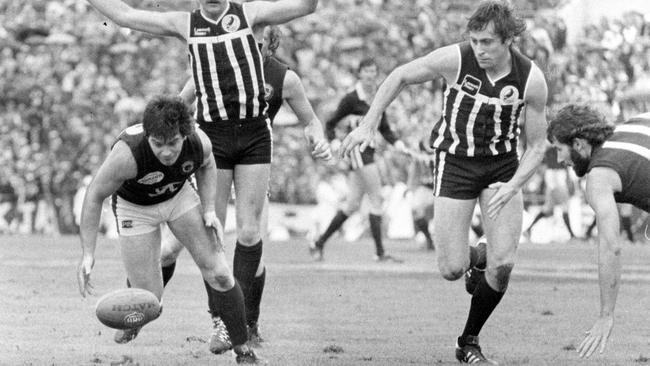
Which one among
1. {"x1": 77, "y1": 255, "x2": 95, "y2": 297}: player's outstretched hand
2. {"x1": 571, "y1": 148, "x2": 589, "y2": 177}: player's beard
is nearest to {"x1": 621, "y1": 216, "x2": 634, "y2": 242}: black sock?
{"x1": 571, "y1": 148, "x2": 589, "y2": 177}: player's beard

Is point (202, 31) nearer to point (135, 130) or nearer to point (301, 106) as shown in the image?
point (135, 130)

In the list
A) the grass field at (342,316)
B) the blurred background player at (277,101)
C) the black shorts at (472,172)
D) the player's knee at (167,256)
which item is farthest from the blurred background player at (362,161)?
the black shorts at (472,172)

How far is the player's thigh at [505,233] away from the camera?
7723 millimetres

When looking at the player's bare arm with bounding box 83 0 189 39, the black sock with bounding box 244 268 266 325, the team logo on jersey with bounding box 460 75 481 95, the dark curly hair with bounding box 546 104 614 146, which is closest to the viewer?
the dark curly hair with bounding box 546 104 614 146

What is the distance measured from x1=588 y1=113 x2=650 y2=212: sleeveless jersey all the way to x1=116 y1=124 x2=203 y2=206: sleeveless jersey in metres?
2.21

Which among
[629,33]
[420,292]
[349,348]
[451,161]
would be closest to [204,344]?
[349,348]

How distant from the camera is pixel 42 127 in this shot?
2516 cm

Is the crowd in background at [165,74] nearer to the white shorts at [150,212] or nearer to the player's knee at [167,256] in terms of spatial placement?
the player's knee at [167,256]

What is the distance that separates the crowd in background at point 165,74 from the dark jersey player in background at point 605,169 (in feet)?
49.4

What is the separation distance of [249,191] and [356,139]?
1.16 metres

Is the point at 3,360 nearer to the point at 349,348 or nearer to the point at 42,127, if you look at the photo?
the point at 349,348

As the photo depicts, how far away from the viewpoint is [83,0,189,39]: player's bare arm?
792cm

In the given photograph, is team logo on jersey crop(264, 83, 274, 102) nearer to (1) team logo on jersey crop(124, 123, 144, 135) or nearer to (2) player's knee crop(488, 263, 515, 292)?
(1) team logo on jersey crop(124, 123, 144, 135)

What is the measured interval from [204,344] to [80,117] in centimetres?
1704
